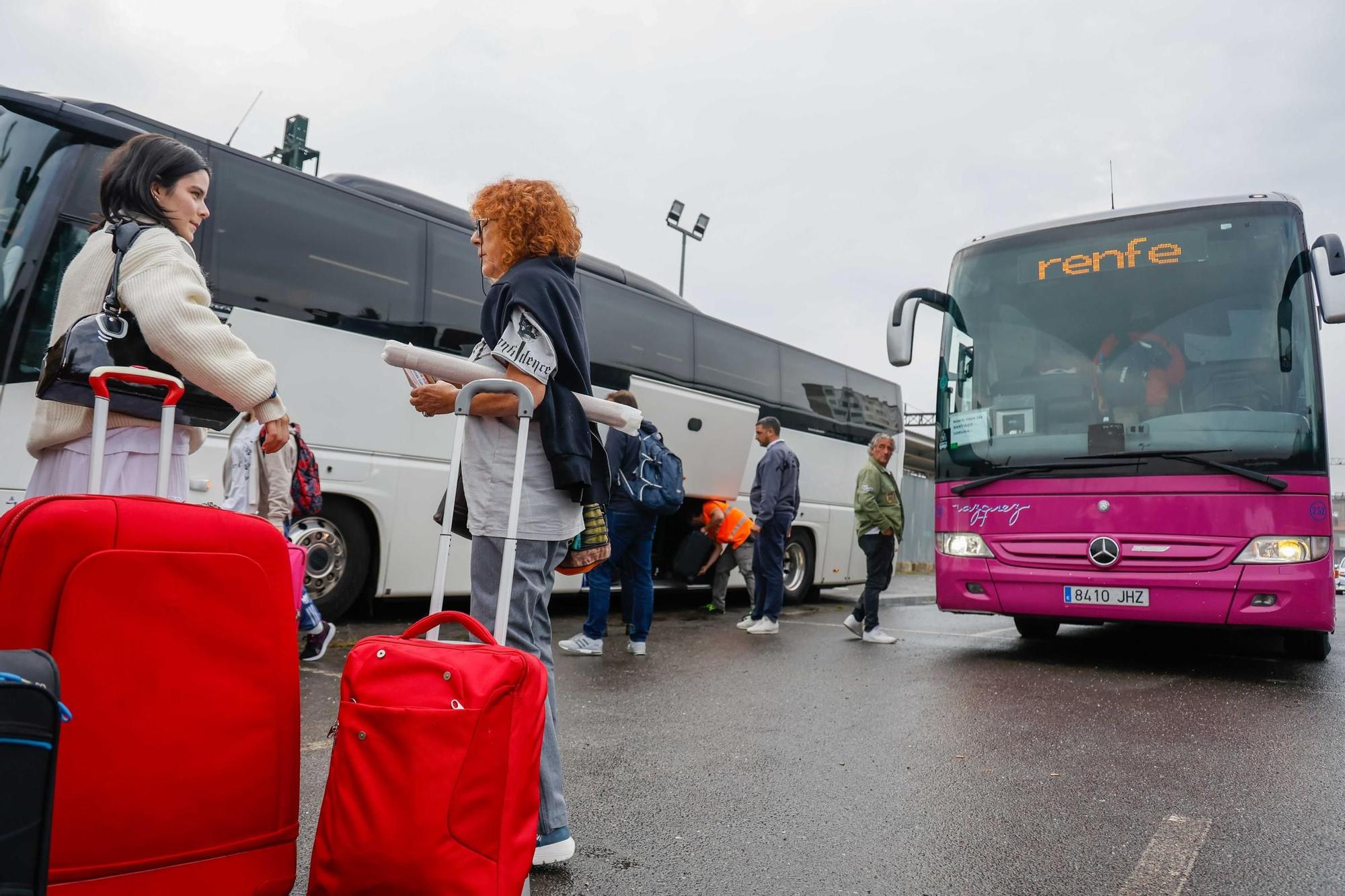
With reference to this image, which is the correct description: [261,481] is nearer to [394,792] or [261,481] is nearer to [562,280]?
[562,280]

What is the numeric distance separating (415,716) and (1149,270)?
6648 mm

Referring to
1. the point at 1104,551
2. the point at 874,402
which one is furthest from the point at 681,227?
the point at 1104,551

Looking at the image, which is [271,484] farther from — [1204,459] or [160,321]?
[1204,459]

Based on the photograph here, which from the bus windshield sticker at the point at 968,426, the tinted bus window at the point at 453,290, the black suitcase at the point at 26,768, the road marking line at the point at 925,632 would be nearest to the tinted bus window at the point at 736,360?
the road marking line at the point at 925,632

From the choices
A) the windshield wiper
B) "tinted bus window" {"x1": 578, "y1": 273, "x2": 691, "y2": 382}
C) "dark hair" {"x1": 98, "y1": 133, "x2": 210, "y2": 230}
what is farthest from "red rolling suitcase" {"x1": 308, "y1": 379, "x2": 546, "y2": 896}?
"tinted bus window" {"x1": 578, "y1": 273, "x2": 691, "y2": 382}

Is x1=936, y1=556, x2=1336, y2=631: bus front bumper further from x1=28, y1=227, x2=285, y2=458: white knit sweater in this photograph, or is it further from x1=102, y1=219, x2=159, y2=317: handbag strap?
x1=102, y1=219, x2=159, y2=317: handbag strap

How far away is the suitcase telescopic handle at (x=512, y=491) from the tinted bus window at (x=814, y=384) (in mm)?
9951

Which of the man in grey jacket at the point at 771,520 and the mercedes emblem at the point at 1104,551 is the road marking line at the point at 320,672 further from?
the mercedes emblem at the point at 1104,551

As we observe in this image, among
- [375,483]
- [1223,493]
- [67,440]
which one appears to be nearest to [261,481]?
[375,483]

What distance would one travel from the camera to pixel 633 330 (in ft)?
32.9

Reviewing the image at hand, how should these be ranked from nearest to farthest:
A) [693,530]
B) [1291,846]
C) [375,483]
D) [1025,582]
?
[1291,846] < [1025,582] < [375,483] < [693,530]

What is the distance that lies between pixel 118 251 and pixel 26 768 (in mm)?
1391

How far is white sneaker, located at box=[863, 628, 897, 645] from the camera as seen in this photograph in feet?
27.0

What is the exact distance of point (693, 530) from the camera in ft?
34.4
